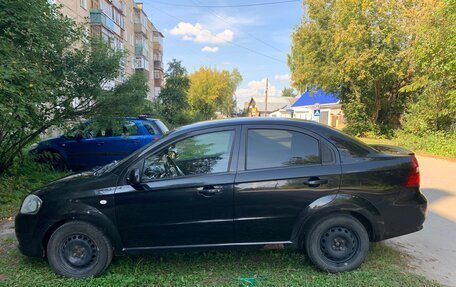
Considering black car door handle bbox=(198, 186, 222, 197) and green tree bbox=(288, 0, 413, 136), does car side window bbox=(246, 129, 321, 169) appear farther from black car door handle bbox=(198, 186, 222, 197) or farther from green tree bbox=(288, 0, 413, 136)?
green tree bbox=(288, 0, 413, 136)

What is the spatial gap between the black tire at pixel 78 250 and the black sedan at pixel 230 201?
0.4 inches

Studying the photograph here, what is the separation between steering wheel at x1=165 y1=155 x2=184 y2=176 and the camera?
3.93 m

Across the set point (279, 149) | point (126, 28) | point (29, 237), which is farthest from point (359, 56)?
point (126, 28)

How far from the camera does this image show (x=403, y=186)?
4.00 m

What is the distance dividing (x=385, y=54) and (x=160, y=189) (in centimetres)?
2221

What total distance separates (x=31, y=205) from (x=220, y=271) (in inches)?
86.0

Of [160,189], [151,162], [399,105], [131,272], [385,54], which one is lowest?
[131,272]

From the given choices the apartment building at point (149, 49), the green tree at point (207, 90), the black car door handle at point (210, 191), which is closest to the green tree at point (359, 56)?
the apartment building at point (149, 49)

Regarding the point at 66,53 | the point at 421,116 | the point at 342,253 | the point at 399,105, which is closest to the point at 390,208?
the point at 342,253

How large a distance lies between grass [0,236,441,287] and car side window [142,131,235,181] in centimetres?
109

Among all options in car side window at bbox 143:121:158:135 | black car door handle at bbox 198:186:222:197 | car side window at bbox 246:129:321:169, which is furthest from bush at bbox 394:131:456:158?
black car door handle at bbox 198:186:222:197

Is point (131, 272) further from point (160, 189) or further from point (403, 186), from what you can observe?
point (403, 186)

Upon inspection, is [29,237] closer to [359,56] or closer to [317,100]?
[359,56]

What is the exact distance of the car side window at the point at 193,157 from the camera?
12.8 feet
